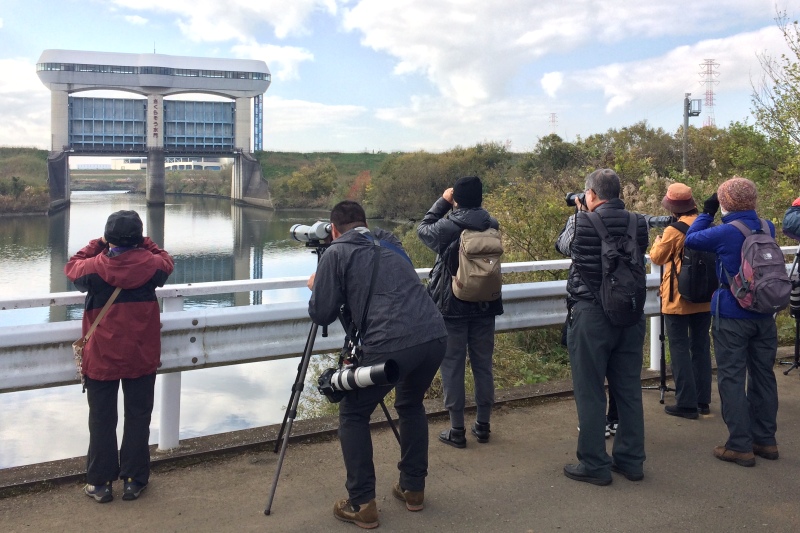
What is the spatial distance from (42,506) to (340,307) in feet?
6.21

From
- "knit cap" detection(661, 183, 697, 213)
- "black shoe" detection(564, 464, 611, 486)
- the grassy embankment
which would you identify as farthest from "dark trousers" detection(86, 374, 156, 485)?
the grassy embankment

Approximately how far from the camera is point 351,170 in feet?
319

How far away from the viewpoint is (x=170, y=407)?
4.56 m

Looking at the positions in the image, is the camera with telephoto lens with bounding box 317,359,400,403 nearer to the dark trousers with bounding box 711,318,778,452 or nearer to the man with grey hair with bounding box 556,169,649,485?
the man with grey hair with bounding box 556,169,649,485

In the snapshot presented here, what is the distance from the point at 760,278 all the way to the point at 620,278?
1007 mm

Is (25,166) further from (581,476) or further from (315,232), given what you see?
(581,476)

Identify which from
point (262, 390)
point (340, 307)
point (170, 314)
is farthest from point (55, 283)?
point (340, 307)

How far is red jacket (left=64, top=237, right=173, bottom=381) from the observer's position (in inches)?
153

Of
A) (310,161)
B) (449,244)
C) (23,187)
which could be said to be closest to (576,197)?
(449,244)

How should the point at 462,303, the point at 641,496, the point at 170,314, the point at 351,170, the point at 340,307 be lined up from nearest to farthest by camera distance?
the point at 340,307 → the point at 641,496 → the point at 170,314 → the point at 462,303 → the point at 351,170

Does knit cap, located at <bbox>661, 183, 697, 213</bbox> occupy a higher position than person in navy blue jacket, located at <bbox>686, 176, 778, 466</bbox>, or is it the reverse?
knit cap, located at <bbox>661, 183, 697, 213</bbox>

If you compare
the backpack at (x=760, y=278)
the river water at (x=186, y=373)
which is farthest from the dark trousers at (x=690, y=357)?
the river water at (x=186, y=373)

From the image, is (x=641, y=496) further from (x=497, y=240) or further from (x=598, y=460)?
(x=497, y=240)

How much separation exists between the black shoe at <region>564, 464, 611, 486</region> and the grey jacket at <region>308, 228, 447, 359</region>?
1.36 meters
